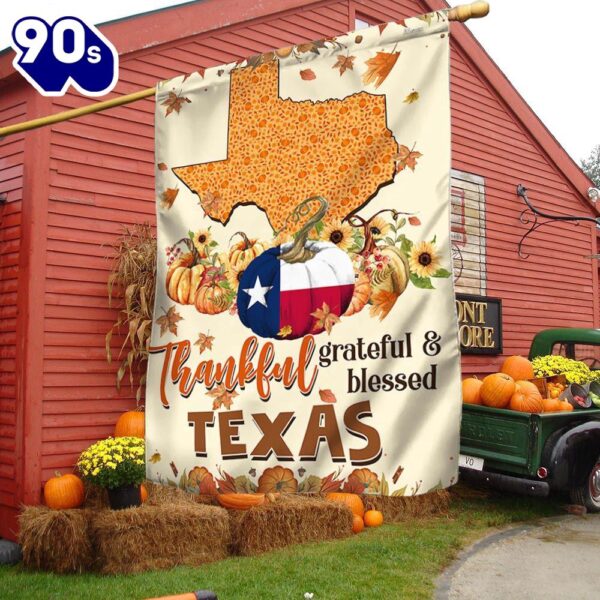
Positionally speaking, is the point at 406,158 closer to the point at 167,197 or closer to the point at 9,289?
the point at 167,197

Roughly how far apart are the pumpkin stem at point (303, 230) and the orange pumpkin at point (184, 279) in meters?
0.36

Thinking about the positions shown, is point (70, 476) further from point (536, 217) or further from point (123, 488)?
point (536, 217)

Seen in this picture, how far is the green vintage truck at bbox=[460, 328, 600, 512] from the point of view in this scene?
25.0ft

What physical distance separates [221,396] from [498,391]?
6.27 metres

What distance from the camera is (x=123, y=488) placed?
21.4ft

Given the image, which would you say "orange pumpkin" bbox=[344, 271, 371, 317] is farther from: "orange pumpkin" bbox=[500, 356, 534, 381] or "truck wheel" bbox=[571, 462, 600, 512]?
"orange pumpkin" bbox=[500, 356, 534, 381]

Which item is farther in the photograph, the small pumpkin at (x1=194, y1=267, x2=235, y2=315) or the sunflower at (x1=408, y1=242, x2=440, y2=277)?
the small pumpkin at (x1=194, y1=267, x2=235, y2=315)

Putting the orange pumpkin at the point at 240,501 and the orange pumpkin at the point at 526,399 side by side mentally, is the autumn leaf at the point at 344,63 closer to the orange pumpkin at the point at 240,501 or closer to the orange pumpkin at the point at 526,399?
the orange pumpkin at the point at 240,501

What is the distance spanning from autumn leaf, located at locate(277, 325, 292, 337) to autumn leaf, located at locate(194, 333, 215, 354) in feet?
0.89

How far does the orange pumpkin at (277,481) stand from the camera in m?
2.42

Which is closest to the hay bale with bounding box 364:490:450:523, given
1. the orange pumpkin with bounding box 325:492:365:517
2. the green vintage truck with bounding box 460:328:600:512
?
the orange pumpkin with bounding box 325:492:365:517

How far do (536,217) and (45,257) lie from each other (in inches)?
343

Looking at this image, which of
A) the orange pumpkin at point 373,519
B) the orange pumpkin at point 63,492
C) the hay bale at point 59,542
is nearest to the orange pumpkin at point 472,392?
the orange pumpkin at point 373,519

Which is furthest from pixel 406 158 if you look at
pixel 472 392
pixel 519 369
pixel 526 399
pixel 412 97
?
pixel 519 369
